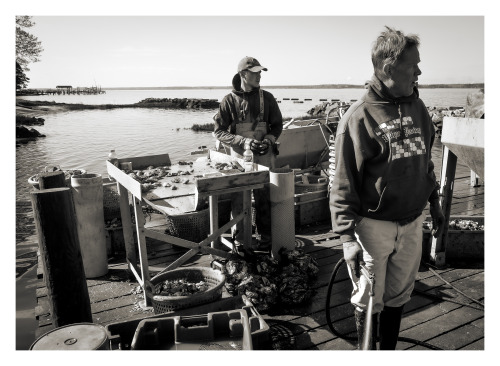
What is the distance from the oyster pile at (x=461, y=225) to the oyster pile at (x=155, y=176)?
9.95 ft

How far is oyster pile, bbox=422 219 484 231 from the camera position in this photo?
493cm

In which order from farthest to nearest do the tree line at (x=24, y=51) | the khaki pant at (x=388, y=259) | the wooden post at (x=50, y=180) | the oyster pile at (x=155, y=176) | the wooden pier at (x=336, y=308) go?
1. the tree line at (x=24, y=51)
2. the oyster pile at (x=155, y=176)
3. the wooden pier at (x=336, y=308)
4. the wooden post at (x=50, y=180)
5. the khaki pant at (x=388, y=259)

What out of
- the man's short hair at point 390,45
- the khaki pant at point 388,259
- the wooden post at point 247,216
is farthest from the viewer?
the wooden post at point 247,216

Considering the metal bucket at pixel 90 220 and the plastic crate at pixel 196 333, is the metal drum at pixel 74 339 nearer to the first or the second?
the plastic crate at pixel 196 333

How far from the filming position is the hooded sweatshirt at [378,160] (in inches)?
90.4

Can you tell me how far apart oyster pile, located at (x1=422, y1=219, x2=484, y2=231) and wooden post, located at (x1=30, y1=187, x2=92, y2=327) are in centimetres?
402

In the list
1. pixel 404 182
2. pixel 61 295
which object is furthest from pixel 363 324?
pixel 61 295

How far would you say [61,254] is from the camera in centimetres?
269

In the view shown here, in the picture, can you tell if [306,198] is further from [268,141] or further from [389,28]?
[389,28]

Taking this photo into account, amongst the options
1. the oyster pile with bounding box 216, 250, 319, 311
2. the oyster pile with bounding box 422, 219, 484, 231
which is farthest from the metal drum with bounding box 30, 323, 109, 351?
the oyster pile with bounding box 422, 219, 484, 231

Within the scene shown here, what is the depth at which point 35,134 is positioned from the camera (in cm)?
2733

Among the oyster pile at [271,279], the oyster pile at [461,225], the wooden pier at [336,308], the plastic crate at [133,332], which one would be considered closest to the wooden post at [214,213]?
the wooden pier at [336,308]

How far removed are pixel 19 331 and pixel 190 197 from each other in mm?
2676

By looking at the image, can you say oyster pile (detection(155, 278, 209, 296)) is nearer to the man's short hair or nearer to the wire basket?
the wire basket
